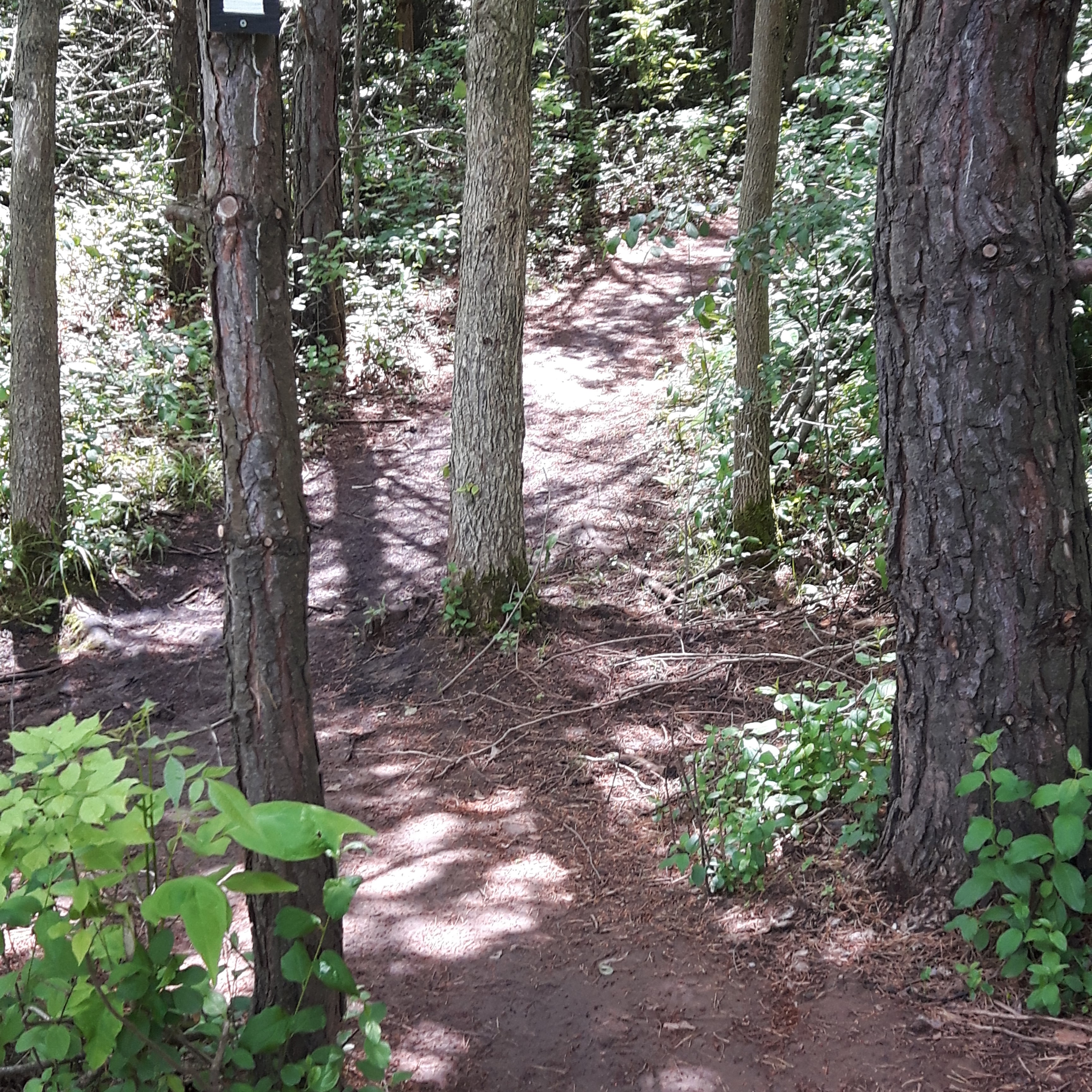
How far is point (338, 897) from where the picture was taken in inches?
91.2

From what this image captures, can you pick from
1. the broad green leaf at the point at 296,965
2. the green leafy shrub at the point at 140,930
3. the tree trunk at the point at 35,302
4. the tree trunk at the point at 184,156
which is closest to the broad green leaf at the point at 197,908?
the green leafy shrub at the point at 140,930

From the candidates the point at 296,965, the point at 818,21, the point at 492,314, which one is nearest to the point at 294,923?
the point at 296,965

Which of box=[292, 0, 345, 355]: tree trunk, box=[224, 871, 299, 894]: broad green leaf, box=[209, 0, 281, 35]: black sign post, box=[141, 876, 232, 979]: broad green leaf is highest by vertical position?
box=[292, 0, 345, 355]: tree trunk

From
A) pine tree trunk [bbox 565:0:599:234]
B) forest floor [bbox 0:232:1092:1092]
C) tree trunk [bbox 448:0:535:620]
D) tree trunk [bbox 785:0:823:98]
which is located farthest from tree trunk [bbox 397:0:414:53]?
tree trunk [bbox 448:0:535:620]

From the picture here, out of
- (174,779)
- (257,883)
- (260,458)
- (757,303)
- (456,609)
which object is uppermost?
(757,303)

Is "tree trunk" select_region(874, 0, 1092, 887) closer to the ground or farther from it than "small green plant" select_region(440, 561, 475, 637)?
farther from it

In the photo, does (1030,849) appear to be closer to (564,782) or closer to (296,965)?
(296,965)

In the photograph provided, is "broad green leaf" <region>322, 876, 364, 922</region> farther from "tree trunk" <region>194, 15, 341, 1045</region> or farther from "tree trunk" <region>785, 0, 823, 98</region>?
"tree trunk" <region>785, 0, 823, 98</region>

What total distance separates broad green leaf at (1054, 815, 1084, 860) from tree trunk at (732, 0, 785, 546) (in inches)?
153

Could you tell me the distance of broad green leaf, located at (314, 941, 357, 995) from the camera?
7.50 feet

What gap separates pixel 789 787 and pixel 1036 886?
3.31 ft

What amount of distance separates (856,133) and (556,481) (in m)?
3.55

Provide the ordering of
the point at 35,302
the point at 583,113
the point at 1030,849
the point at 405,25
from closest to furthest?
1. the point at 1030,849
2. the point at 35,302
3. the point at 583,113
4. the point at 405,25

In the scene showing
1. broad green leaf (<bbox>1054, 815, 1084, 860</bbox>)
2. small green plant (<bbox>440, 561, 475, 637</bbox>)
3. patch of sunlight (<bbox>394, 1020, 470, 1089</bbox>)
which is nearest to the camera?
broad green leaf (<bbox>1054, 815, 1084, 860</bbox>)
